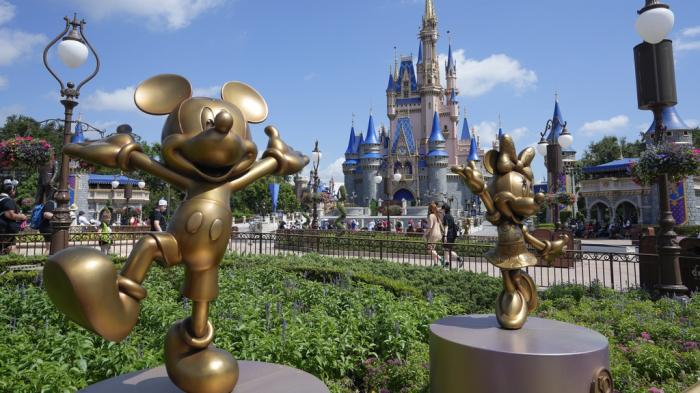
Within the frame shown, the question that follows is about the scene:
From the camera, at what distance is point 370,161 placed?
2894 inches

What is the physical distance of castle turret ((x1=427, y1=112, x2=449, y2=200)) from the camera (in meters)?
67.9

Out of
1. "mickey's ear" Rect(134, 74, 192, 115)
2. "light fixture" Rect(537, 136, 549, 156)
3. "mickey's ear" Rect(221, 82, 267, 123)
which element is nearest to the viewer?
"mickey's ear" Rect(134, 74, 192, 115)

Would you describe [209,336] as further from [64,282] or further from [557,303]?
[557,303]

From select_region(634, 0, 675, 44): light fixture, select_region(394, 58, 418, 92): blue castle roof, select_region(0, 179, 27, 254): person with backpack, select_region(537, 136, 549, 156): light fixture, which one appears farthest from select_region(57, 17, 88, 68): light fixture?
select_region(394, 58, 418, 92): blue castle roof

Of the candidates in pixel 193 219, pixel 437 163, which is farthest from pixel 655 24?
pixel 437 163

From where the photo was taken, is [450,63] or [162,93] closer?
[162,93]

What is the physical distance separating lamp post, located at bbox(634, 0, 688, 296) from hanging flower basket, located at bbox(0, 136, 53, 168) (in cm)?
1170

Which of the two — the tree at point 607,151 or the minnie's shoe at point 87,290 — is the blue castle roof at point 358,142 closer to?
the tree at point 607,151

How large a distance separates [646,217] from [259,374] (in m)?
43.9

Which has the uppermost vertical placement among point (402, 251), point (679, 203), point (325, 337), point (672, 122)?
point (672, 122)

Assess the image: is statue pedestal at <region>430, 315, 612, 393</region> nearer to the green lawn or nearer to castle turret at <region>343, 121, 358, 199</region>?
the green lawn

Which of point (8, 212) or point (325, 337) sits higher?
point (8, 212)

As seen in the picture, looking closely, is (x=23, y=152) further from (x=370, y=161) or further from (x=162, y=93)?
(x=370, y=161)

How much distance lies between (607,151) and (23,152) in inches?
2681
